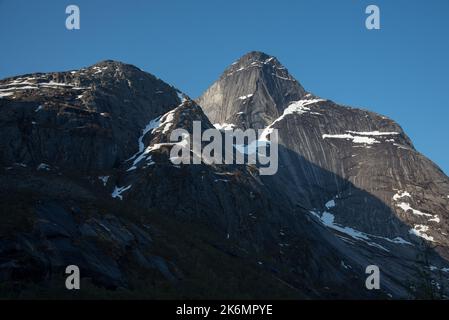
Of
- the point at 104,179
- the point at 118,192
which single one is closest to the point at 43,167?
the point at 104,179

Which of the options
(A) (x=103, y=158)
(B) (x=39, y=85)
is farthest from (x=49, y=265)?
(B) (x=39, y=85)

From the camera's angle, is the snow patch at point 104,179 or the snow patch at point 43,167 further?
the snow patch at point 104,179

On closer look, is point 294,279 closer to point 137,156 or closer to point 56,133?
point 137,156

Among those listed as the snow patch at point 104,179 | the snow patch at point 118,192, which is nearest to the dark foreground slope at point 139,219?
the snow patch at point 104,179

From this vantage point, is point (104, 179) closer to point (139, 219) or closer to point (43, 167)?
point (43, 167)

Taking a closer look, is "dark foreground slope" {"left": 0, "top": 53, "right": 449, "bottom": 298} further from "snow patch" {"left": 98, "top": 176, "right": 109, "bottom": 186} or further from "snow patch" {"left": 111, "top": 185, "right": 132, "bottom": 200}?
"snow patch" {"left": 111, "top": 185, "right": 132, "bottom": 200}

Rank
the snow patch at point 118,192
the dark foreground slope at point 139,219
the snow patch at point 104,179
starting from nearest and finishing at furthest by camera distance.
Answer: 1. the dark foreground slope at point 139,219
2. the snow patch at point 118,192
3. the snow patch at point 104,179

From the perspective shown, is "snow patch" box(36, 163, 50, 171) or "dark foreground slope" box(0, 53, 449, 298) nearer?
"dark foreground slope" box(0, 53, 449, 298)

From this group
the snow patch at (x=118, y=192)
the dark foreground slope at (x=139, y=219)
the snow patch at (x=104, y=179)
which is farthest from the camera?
the snow patch at (x=104, y=179)

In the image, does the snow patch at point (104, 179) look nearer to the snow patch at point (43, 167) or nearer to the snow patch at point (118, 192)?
the snow patch at point (118, 192)

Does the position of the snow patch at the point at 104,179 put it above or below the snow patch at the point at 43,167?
below

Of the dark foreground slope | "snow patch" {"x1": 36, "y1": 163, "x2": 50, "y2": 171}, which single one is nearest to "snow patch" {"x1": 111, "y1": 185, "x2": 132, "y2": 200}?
the dark foreground slope
